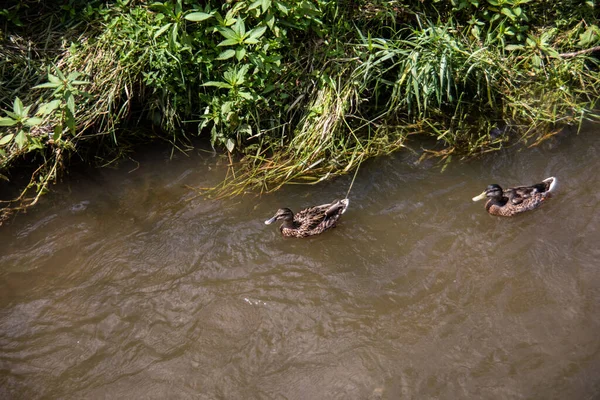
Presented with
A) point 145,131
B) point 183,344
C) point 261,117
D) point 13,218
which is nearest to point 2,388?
point 183,344

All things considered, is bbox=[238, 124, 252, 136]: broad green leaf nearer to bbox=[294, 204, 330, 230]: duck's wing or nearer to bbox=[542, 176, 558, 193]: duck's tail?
bbox=[294, 204, 330, 230]: duck's wing

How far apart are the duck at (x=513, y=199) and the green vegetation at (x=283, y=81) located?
82cm

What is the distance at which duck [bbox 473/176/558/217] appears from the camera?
5.16 meters

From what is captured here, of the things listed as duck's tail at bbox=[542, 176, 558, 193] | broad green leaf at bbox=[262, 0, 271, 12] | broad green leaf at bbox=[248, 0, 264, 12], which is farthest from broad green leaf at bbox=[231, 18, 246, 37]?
duck's tail at bbox=[542, 176, 558, 193]

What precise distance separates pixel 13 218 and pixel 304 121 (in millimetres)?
3149

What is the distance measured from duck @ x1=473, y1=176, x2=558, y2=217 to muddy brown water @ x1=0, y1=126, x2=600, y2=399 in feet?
0.37

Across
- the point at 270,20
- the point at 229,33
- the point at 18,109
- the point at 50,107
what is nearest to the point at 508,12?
the point at 270,20

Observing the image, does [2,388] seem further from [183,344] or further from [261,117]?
[261,117]

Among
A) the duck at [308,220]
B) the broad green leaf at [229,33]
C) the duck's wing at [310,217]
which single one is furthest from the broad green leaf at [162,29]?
the duck's wing at [310,217]

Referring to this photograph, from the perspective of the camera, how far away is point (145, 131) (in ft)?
20.1

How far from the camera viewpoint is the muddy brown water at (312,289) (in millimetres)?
4039

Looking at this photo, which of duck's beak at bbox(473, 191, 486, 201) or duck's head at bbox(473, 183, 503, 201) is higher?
duck's head at bbox(473, 183, 503, 201)

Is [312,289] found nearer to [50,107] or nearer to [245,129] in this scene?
[245,129]

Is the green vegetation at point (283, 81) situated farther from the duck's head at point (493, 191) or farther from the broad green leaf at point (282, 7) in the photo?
the duck's head at point (493, 191)
